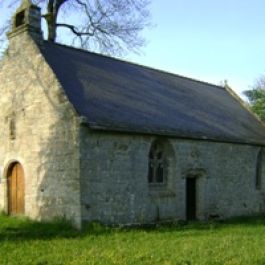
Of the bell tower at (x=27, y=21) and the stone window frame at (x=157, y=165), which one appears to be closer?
the stone window frame at (x=157, y=165)

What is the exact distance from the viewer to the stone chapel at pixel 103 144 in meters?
14.9

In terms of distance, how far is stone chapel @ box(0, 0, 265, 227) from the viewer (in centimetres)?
1491

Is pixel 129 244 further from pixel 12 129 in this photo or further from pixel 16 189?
pixel 12 129

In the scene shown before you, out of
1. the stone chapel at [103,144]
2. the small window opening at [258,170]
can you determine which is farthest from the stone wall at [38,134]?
the small window opening at [258,170]

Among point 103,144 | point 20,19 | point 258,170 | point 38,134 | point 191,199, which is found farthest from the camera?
point 258,170

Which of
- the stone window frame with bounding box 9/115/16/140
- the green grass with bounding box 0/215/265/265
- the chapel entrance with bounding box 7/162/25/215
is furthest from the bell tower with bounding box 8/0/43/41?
the green grass with bounding box 0/215/265/265

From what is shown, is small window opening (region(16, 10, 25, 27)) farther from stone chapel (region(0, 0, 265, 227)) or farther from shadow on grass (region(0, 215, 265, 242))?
shadow on grass (region(0, 215, 265, 242))

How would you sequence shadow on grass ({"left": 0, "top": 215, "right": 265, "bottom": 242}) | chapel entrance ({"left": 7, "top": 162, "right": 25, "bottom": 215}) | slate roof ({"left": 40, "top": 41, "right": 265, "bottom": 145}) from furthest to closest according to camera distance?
1. chapel entrance ({"left": 7, "top": 162, "right": 25, "bottom": 215})
2. slate roof ({"left": 40, "top": 41, "right": 265, "bottom": 145})
3. shadow on grass ({"left": 0, "top": 215, "right": 265, "bottom": 242})

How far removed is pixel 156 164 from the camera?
676 inches

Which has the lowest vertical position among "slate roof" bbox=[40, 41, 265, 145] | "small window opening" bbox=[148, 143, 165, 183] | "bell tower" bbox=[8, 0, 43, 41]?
"small window opening" bbox=[148, 143, 165, 183]

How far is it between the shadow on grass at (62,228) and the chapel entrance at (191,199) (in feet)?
5.07

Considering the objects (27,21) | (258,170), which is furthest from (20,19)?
(258,170)

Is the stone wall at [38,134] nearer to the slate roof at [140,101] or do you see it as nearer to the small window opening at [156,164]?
the slate roof at [140,101]

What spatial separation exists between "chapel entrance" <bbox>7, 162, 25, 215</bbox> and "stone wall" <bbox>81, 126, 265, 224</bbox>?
3.55m
